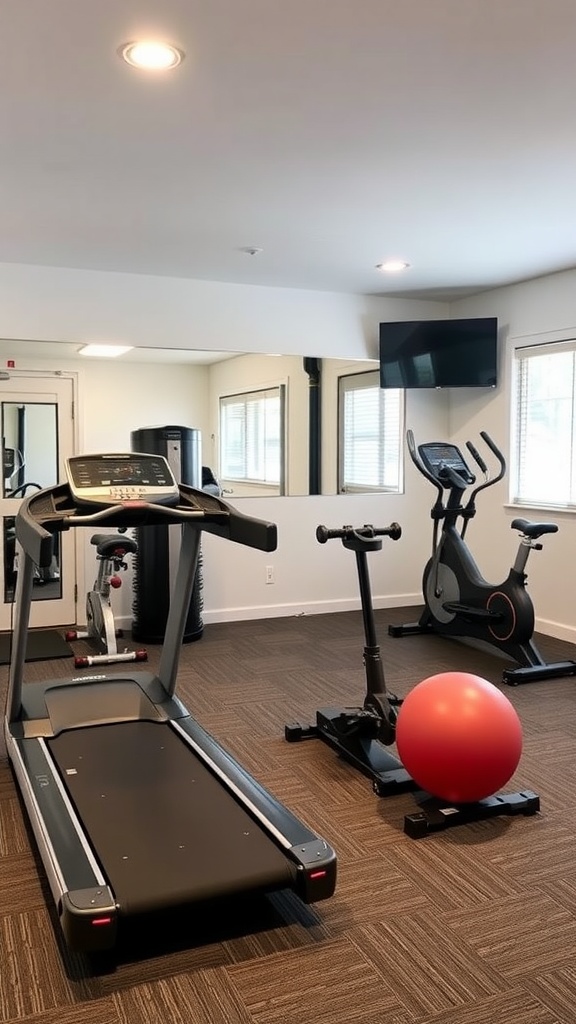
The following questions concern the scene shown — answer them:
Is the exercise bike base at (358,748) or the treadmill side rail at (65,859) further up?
the treadmill side rail at (65,859)

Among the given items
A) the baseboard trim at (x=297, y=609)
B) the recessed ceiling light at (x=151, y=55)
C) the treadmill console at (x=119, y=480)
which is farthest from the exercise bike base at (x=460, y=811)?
the baseboard trim at (x=297, y=609)

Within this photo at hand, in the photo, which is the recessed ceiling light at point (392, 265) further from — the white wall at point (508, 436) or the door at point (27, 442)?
the door at point (27, 442)

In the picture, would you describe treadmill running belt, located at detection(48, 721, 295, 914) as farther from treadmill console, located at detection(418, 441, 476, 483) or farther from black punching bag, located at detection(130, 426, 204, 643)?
treadmill console, located at detection(418, 441, 476, 483)

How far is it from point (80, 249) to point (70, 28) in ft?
8.51

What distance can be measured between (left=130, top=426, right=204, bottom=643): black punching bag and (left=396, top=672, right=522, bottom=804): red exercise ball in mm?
2777

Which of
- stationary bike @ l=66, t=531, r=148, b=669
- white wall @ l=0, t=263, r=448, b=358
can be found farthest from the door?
stationary bike @ l=66, t=531, r=148, b=669

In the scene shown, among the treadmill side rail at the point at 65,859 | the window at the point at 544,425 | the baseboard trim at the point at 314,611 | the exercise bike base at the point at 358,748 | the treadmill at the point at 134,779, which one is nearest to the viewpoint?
the treadmill side rail at the point at 65,859

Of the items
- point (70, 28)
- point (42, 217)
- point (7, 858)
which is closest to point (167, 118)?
point (70, 28)

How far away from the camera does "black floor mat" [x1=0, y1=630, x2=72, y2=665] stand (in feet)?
16.2

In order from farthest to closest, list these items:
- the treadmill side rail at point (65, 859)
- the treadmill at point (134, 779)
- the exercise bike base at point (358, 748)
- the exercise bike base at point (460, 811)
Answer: the exercise bike base at point (358, 748)
the exercise bike base at point (460, 811)
the treadmill at point (134, 779)
the treadmill side rail at point (65, 859)

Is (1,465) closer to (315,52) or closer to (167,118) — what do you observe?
(167,118)

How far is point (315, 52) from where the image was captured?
2459 millimetres

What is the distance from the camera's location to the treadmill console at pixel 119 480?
9.58 ft

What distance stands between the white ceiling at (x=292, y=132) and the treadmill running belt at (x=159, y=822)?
7.50ft
